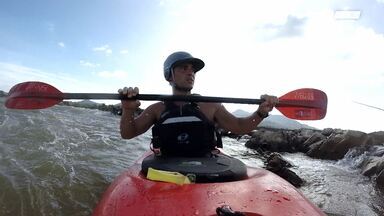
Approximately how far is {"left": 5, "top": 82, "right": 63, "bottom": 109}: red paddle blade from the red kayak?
72.9 inches

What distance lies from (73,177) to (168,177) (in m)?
3.79

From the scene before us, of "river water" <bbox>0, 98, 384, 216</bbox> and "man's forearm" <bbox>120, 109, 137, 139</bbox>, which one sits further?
"river water" <bbox>0, 98, 384, 216</bbox>

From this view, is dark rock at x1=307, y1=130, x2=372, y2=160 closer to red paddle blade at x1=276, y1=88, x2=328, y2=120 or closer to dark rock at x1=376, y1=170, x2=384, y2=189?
dark rock at x1=376, y1=170, x2=384, y2=189

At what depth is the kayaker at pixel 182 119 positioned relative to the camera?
354 cm

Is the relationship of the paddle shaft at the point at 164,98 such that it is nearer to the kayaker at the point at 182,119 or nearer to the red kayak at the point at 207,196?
the kayaker at the point at 182,119

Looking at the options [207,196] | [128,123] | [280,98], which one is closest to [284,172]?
[280,98]

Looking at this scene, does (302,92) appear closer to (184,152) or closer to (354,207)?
(184,152)

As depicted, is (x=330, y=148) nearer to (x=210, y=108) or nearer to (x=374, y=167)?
(x=374, y=167)

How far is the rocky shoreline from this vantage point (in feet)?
26.3

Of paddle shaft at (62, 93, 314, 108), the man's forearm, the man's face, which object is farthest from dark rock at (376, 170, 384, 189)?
the man's forearm

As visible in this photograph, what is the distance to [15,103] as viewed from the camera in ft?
14.3

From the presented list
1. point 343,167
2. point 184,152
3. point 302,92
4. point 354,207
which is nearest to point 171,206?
point 184,152

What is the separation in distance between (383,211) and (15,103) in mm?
5547

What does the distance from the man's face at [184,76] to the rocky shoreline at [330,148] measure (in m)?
3.97
